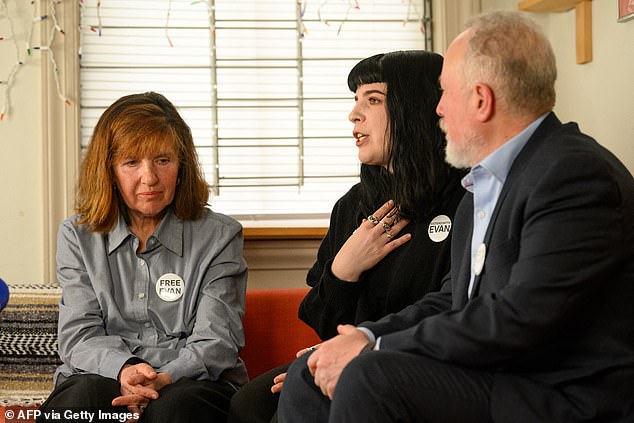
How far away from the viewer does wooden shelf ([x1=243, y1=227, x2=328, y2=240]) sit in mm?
3010

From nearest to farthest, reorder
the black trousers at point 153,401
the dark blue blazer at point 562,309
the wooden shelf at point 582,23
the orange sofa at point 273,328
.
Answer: the dark blue blazer at point 562,309 → the black trousers at point 153,401 → the wooden shelf at point 582,23 → the orange sofa at point 273,328

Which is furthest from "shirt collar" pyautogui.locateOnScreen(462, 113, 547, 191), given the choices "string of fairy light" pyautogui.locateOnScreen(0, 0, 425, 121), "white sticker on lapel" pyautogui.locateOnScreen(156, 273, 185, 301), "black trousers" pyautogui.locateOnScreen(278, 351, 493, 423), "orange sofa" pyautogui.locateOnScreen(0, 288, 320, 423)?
"string of fairy light" pyautogui.locateOnScreen(0, 0, 425, 121)

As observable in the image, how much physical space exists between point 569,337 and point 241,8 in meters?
2.19

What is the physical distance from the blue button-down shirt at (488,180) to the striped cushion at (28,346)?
1514 millimetres

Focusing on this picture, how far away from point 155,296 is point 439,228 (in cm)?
82

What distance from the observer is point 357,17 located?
3.32 metres

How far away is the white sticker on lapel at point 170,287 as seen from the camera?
7.70ft

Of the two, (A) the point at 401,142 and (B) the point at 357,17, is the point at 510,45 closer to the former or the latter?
(A) the point at 401,142

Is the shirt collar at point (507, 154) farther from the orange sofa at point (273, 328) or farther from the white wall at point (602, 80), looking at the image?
the orange sofa at point (273, 328)

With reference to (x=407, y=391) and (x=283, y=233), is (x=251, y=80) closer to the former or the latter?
(x=283, y=233)

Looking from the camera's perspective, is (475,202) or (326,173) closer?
(475,202)

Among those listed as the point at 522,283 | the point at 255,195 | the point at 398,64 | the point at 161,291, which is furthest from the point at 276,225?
the point at 522,283

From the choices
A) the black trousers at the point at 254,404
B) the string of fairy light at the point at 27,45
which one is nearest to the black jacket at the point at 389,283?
the black trousers at the point at 254,404

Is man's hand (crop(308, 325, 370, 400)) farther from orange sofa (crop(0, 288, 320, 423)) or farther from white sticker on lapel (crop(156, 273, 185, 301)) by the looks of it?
orange sofa (crop(0, 288, 320, 423))
